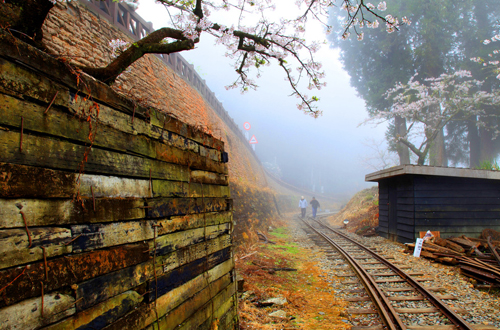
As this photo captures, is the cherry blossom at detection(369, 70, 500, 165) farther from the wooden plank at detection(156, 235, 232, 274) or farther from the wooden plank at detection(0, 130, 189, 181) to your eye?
the wooden plank at detection(0, 130, 189, 181)

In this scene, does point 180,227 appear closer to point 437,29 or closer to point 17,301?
point 17,301

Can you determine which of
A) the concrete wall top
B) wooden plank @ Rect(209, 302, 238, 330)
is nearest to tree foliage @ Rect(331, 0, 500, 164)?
the concrete wall top

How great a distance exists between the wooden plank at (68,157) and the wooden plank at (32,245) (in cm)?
40

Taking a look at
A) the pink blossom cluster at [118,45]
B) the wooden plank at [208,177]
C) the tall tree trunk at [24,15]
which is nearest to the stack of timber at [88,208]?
the wooden plank at [208,177]

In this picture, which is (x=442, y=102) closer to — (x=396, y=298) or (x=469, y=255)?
(x=469, y=255)

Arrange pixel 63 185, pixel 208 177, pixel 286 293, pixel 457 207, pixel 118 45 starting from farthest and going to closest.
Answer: pixel 457 207
pixel 286 293
pixel 118 45
pixel 208 177
pixel 63 185

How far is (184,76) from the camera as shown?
13.6m

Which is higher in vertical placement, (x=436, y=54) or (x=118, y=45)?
(x=436, y=54)

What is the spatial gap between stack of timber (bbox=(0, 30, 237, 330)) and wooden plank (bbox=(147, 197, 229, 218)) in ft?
0.05

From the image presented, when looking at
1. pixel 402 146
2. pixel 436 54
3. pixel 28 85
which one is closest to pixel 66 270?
pixel 28 85

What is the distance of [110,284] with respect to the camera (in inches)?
76.6

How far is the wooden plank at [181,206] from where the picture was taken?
247 centimetres

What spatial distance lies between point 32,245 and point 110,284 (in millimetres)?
671

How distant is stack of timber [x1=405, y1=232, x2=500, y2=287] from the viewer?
6171mm
